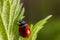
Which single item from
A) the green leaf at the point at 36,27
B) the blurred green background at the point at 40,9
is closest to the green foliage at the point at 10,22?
the green leaf at the point at 36,27

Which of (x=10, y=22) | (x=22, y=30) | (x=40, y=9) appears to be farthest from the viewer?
(x=40, y=9)

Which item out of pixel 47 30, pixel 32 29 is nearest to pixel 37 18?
pixel 47 30

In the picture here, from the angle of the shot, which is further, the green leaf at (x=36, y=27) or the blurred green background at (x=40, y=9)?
the blurred green background at (x=40, y=9)

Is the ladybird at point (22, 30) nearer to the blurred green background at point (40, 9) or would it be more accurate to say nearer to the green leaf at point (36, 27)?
the green leaf at point (36, 27)

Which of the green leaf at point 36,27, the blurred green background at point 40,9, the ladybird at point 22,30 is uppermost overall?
the green leaf at point 36,27

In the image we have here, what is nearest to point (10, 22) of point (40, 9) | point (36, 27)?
point (36, 27)

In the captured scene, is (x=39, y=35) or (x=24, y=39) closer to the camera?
(x=24, y=39)

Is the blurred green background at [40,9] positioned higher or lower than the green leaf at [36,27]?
lower

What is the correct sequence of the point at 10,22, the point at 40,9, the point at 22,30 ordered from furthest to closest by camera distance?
1. the point at 40,9
2. the point at 22,30
3. the point at 10,22

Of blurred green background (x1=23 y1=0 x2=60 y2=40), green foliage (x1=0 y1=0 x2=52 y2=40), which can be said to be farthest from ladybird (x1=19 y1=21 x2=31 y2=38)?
blurred green background (x1=23 y1=0 x2=60 y2=40)

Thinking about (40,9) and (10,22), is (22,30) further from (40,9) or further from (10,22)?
(40,9)

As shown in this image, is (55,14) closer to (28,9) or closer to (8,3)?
(28,9)
